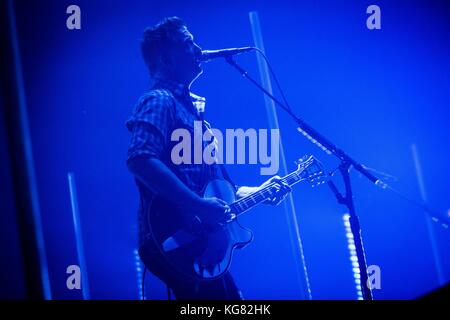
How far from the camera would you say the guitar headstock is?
1983 millimetres

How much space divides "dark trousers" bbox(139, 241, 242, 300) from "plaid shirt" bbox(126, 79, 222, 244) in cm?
7

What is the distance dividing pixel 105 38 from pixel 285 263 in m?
1.31

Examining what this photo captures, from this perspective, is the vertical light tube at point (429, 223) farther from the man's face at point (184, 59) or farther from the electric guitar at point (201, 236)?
the man's face at point (184, 59)

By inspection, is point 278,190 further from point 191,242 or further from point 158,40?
point 158,40

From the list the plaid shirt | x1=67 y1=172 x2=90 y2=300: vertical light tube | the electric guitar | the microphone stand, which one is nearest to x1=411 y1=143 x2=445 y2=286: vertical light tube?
the microphone stand

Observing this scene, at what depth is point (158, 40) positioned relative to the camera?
1.95m

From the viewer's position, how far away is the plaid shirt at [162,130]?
5.59 feet

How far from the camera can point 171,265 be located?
1697mm

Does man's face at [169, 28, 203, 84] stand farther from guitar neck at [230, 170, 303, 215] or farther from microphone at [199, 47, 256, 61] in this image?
guitar neck at [230, 170, 303, 215]

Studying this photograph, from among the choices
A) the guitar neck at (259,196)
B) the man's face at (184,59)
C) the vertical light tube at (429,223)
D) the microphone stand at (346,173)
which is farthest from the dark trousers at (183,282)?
the vertical light tube at (429,223)

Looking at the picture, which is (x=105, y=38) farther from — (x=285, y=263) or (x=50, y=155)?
(x=285, y=263)

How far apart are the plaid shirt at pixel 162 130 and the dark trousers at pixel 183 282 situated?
0.23 ft
